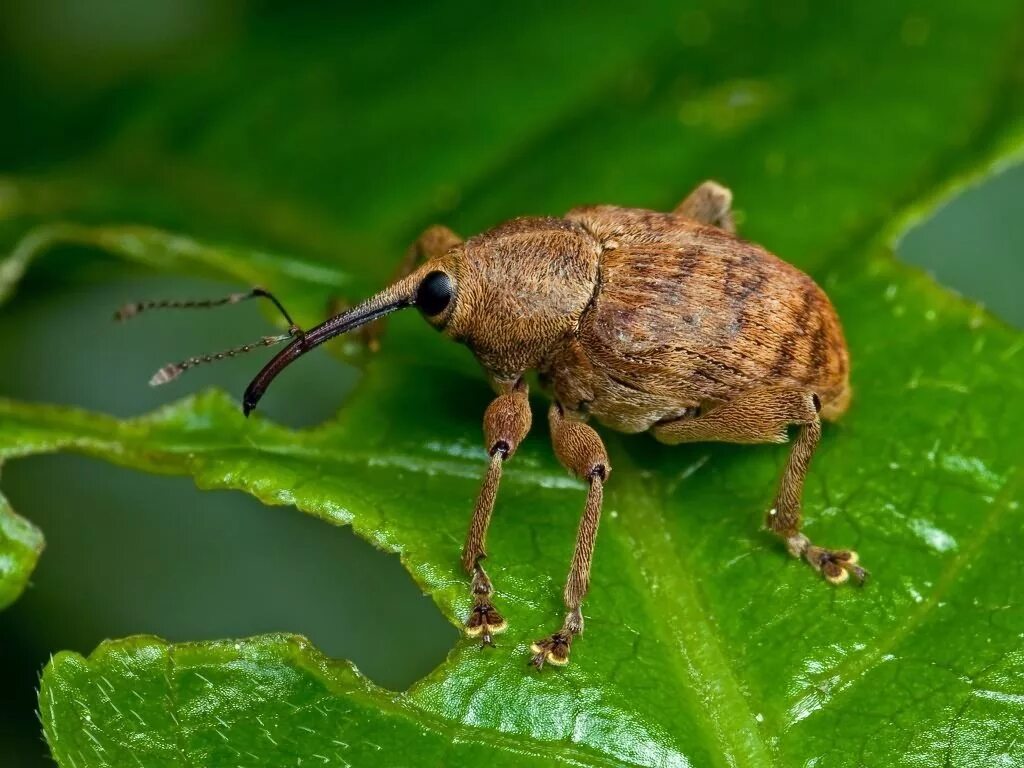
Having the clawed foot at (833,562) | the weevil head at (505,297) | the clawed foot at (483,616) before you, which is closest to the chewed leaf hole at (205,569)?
the weevil head at (505,297)

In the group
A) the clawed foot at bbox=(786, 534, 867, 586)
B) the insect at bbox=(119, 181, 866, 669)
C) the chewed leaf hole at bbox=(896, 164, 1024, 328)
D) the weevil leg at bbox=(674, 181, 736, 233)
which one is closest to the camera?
the clawed foot at bbox=(786, 534, 867, 586)

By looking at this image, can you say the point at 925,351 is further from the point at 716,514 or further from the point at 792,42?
the point at 792,42

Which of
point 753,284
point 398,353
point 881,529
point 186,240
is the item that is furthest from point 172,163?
point 881,529

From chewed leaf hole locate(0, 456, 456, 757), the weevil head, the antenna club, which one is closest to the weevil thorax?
the weevil head

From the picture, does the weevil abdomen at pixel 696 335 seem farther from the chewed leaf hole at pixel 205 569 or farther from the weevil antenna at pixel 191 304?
the chewed leaf hole at pixel 205 569

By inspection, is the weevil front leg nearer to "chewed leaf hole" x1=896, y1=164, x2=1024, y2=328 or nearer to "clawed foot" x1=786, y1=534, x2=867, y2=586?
"clawed foot" x1=786, y1=534, x2=867, y2=586
